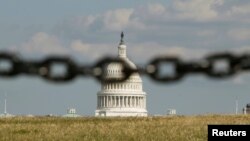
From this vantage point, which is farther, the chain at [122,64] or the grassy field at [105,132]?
the grassy field at [105,132]

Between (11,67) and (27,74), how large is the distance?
0.21 m

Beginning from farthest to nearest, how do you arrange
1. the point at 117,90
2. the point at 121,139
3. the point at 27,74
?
1. the point at 117,90
2. the point at 121,139
3. the point at 27,74

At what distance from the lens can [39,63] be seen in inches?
173

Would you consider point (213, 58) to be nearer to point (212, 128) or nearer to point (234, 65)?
point (234, 65)

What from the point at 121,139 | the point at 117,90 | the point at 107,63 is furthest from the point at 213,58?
the point at 117,90

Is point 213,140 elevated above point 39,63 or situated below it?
below

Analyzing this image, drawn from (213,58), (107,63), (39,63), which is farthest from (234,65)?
(39,63)

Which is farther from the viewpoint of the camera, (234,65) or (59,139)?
(59,139)

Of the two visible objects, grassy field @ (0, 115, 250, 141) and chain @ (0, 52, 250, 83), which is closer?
chain @ (0, 52, 250, 83)

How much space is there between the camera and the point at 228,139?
1093 centimetres

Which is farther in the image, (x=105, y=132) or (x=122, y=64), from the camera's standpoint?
(x=105, y=132)

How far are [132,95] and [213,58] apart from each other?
171 meters

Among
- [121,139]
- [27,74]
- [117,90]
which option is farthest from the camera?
[117,90]

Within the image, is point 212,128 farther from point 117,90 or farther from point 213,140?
point 117,90
